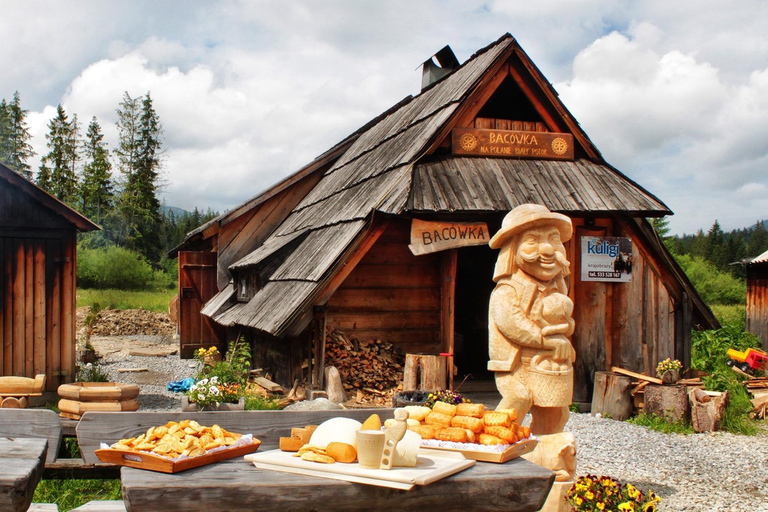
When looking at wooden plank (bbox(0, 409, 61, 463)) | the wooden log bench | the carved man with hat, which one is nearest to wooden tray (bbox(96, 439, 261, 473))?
the wooden log bench

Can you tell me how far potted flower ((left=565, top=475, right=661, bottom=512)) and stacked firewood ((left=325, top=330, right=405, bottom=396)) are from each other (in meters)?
6.12

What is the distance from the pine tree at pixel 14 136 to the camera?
155 ft

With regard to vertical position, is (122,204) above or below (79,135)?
below

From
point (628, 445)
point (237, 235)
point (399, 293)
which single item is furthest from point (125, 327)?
point (628, 445)

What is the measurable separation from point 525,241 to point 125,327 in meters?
22.5

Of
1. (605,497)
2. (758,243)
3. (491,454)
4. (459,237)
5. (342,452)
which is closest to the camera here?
(342,452)

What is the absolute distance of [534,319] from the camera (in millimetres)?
5680

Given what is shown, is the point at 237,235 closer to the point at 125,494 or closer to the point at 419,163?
the point at 419,163

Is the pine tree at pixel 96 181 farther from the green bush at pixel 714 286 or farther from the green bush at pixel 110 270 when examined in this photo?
the green bush at pixel 714 286

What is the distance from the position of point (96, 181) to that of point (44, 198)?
40715 millimetres

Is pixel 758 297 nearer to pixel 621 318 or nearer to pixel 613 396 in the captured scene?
pixel 621 318

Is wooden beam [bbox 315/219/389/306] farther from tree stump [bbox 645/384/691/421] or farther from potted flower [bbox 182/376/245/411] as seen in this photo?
tree stump [bbox 645/384/691/421]

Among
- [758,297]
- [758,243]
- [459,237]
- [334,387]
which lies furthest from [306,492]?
[758,243]

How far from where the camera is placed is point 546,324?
5.71m
